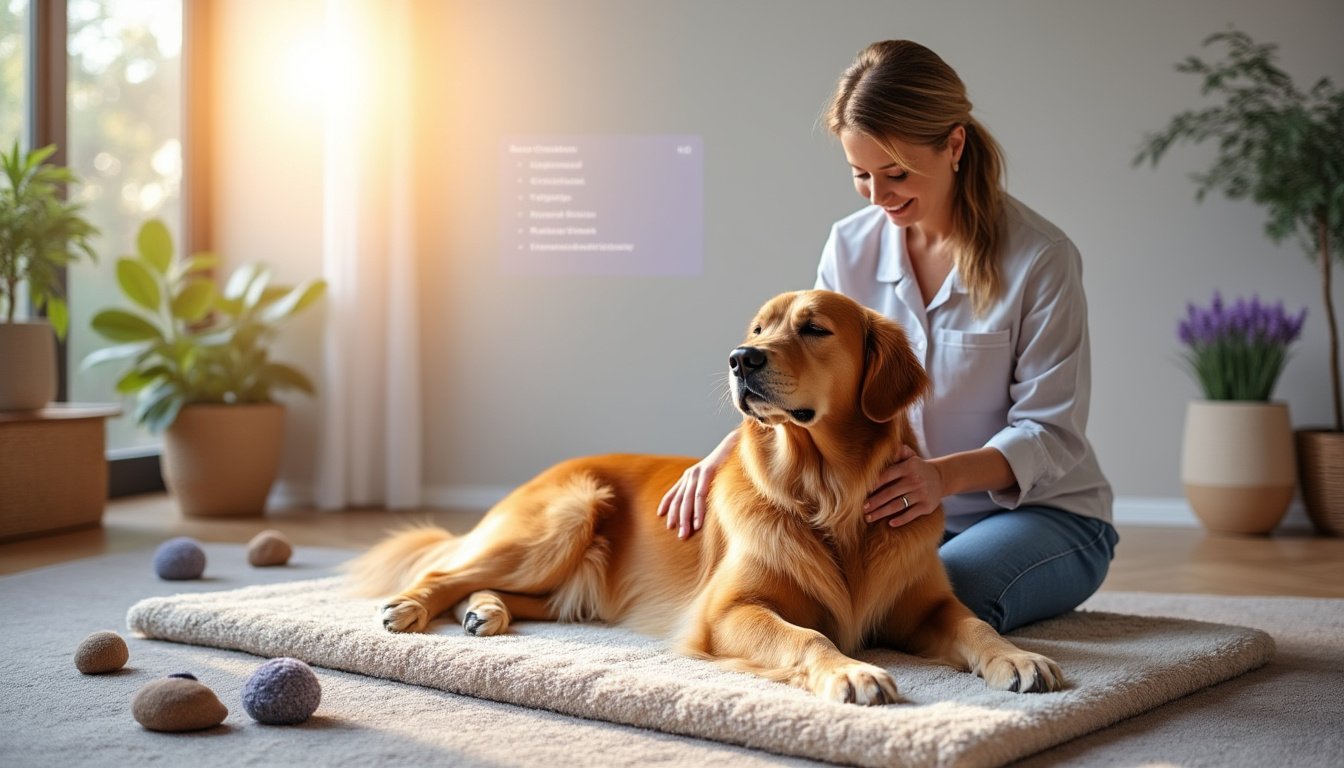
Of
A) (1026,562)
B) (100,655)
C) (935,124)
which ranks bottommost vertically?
(100,655)

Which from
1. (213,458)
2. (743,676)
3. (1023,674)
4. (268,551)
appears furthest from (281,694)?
(213,458)

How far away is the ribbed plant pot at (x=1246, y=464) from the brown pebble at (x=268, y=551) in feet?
9.89

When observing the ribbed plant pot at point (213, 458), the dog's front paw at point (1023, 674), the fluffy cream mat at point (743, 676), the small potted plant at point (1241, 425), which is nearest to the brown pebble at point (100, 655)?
the fluffy cream mat at point (743, 676)

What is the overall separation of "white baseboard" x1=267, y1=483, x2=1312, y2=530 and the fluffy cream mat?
218 cm

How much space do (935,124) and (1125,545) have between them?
2.20m

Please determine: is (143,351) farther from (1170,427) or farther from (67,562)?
(1170,427)

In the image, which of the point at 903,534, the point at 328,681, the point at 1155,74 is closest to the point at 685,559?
the point at 903,534

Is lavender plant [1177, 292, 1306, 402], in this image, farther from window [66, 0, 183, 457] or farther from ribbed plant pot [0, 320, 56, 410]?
window [66, 0, 183, 457]

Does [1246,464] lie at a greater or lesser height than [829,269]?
lesser

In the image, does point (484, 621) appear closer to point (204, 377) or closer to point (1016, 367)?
point (1016, 367)

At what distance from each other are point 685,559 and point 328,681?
Result: 664mm

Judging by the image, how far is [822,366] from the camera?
6.37 feet

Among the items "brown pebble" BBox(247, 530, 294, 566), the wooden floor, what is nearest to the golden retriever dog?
"brown pebble" BBox(247, 530, 294, 566)

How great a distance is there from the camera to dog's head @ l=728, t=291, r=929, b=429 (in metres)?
1.88
